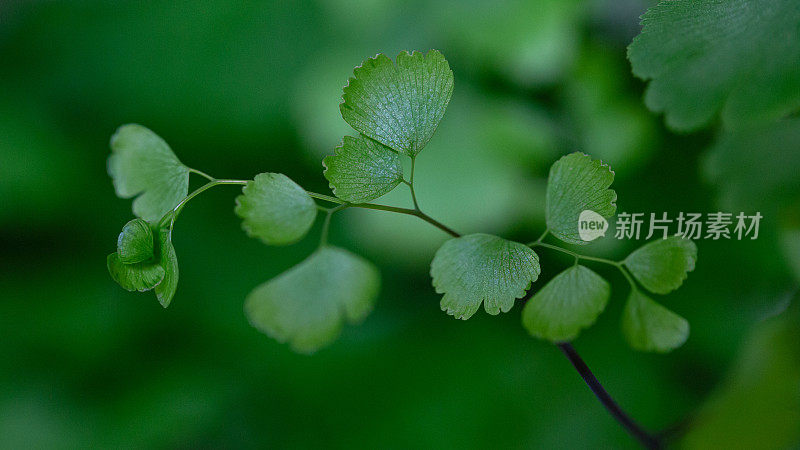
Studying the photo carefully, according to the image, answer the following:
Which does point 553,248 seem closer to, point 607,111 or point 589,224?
point 589,224

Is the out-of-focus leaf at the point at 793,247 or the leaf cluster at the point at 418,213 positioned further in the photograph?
the out-of-focus leaf at the point at 793,247

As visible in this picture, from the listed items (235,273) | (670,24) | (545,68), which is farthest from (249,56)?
(670,24)

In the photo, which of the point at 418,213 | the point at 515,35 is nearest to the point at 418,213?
the point at 418,213

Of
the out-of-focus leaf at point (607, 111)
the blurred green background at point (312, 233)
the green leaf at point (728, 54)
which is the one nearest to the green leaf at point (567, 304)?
the green leaf at point (728, 54)

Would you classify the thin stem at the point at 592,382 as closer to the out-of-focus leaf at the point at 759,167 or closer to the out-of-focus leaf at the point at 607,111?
the out-of-focus leaf at the point at 759,167

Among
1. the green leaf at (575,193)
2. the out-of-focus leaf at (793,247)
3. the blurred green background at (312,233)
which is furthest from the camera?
the blurred green background at (312,233)

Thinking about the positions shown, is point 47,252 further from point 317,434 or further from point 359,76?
point 359,76

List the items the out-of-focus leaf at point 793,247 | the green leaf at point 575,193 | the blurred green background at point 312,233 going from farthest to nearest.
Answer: the blurred green background at point 312,233, the out-of-focus leaf at point 793,247, the green leaf at point 575,193

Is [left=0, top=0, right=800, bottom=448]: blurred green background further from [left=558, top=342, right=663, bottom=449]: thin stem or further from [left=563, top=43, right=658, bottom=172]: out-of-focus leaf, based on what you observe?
[left=558, top=342, right=663, bottom=449]: thin stem
